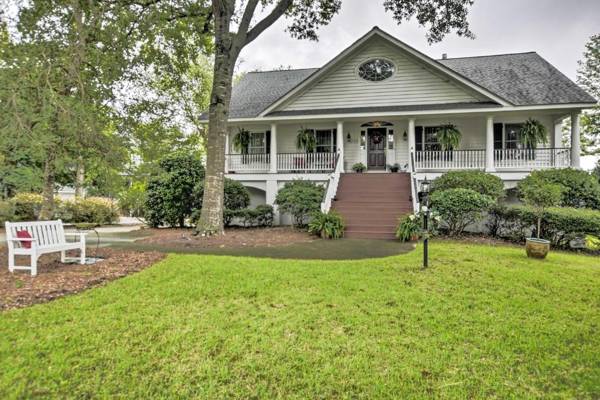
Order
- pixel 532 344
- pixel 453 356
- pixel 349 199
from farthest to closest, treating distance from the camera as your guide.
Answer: pixel 349 199 < pixel 532 344 < pixel 453 356

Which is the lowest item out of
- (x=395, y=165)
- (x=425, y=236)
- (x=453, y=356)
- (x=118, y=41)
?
(x=453, y=356)

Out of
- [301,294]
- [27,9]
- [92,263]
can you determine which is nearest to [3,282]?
[92,263]

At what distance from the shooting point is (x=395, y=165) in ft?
49.6

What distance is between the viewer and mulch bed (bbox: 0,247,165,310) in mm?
4473

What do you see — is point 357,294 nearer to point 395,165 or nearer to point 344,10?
point 395,165

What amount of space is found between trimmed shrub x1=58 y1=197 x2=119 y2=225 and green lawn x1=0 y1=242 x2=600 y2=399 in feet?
45.2

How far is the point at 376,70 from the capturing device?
14984 millimetres

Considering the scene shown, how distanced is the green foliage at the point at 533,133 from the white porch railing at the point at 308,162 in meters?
7.84

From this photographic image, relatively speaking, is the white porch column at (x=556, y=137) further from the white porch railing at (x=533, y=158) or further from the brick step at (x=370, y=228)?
the brick step at (x=370, y=228)

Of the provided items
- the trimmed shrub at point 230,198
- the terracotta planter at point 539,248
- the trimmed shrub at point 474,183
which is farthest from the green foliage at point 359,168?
the terracotta planter at point 539,248

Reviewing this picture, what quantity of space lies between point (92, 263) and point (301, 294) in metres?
4.47

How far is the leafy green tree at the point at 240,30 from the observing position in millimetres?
10461

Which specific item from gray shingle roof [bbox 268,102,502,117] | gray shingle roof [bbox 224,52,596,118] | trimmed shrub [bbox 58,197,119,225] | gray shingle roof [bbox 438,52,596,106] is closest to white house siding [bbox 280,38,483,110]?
gray shingle roof [bbox 268,102,502,117]

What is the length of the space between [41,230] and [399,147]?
548 inches
